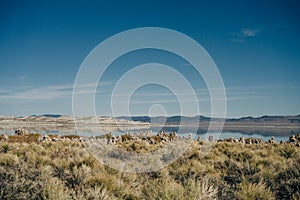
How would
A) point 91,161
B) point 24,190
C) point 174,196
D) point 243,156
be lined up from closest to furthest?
point 174,196, point 24,190, point 91,161, point 243,156

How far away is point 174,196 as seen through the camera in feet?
19.2

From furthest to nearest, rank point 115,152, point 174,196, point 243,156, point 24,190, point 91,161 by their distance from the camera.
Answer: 1. point 115,152
2. point 243,156
3. point 91,161
4. point 24,190
5. point 174,196

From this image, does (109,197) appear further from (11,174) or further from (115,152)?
(115,152)

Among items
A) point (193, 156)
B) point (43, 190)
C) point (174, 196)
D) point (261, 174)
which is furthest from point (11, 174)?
point (193, 156)

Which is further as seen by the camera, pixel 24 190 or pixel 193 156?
pixel 193 156

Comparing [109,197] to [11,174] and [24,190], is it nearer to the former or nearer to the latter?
[24,190]

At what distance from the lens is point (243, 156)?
509 inches

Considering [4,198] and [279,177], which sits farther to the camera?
[279,177]

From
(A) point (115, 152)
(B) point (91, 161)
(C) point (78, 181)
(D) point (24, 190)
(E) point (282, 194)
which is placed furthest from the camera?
A: (A) point (115, 152)

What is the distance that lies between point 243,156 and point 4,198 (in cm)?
949

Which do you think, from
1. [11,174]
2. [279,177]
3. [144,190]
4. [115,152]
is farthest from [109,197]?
[115,152]

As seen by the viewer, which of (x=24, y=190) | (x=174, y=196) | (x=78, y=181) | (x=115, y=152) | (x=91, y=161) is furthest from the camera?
(x=115, y=152)

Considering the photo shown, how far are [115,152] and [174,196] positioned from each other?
378 inches

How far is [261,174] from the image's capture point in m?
8.06
